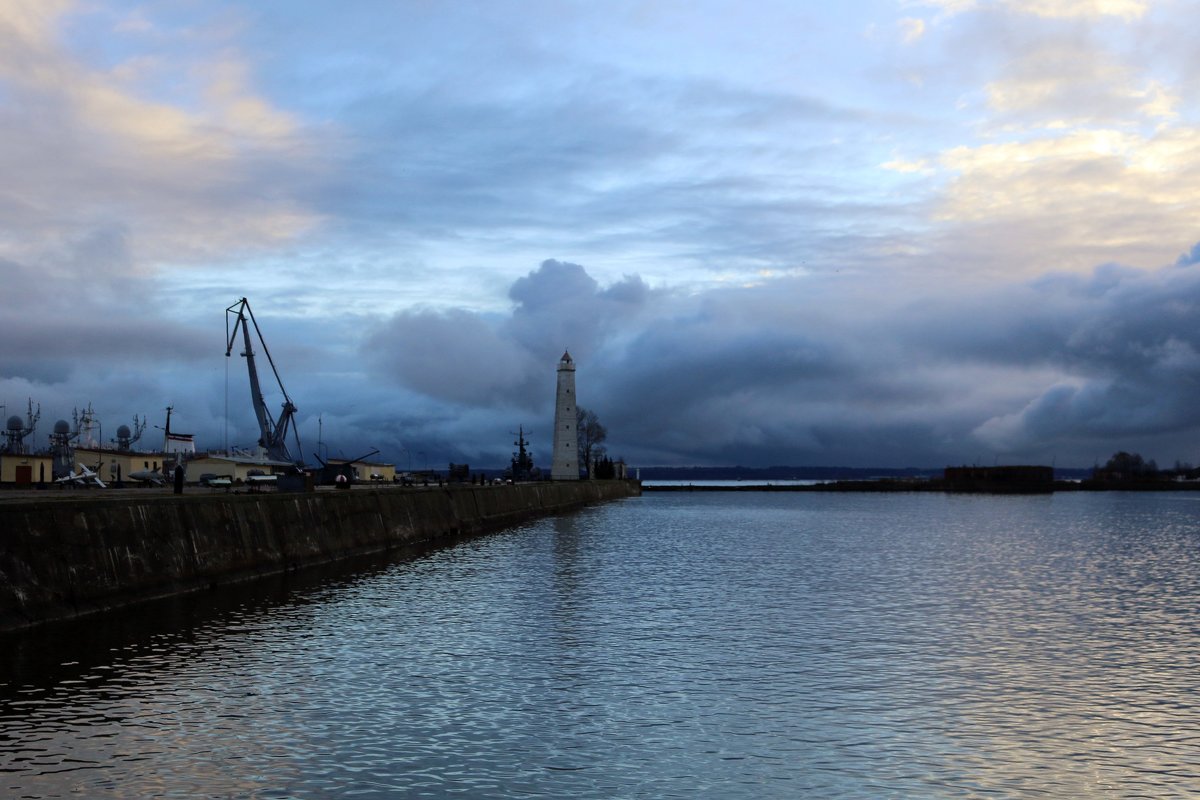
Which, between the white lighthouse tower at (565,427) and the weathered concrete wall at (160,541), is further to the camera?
the white lighthouse tower at (565,427)

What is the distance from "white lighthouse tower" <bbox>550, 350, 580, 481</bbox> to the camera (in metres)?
143

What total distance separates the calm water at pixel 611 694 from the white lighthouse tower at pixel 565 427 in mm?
103804

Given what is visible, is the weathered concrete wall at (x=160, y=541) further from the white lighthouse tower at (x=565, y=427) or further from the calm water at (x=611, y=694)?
the white lighthouse tower at (x=565, y=427)

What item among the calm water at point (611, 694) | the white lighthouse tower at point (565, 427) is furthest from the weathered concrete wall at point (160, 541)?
the white lighthouse tower at point (565, 427)

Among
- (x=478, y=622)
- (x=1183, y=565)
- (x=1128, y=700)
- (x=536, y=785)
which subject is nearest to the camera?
(x=536, y=785)

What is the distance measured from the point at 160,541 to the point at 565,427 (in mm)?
114303

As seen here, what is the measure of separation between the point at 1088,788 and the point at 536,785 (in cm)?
748

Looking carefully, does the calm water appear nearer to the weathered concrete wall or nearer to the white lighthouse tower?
the weathered concrete wall

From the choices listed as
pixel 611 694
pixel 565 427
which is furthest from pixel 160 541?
pixel 565 427

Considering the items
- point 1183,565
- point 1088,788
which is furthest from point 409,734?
point 1183,565

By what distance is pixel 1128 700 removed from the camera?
19891 mm

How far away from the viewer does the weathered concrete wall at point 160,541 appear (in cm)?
2472

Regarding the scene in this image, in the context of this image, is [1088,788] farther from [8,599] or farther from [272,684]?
[8,599]

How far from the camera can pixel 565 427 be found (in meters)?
145
